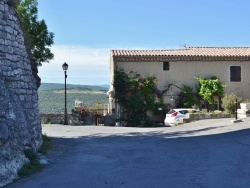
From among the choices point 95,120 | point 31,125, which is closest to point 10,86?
point 31,125

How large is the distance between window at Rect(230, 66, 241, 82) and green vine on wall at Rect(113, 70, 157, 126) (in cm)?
601

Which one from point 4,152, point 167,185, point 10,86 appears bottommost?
point 167,185

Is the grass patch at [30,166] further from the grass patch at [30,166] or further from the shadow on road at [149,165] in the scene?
the shadow on road at [149,165]

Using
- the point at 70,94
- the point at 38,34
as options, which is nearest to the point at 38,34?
the point at 38,34

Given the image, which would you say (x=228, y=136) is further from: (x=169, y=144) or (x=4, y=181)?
(x=4, y=181)

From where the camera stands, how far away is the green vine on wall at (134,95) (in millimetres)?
29469

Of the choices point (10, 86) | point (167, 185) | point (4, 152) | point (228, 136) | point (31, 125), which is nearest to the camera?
point (167, 185)

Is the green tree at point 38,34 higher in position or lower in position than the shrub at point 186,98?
higher

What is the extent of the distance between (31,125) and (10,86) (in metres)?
1.83

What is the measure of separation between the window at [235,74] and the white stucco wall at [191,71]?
0.72 feet

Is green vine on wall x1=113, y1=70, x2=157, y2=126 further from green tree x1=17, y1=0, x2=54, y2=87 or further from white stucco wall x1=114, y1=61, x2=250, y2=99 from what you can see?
green tree x1=17, y1=0, x2=54, y2=87

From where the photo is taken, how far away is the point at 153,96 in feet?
99.5

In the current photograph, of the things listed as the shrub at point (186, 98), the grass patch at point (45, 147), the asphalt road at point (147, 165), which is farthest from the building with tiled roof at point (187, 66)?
the grass patch at point (45, 147)

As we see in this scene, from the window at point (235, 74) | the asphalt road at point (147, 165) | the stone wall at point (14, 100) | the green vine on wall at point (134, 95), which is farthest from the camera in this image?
the window at point (235, 74)
